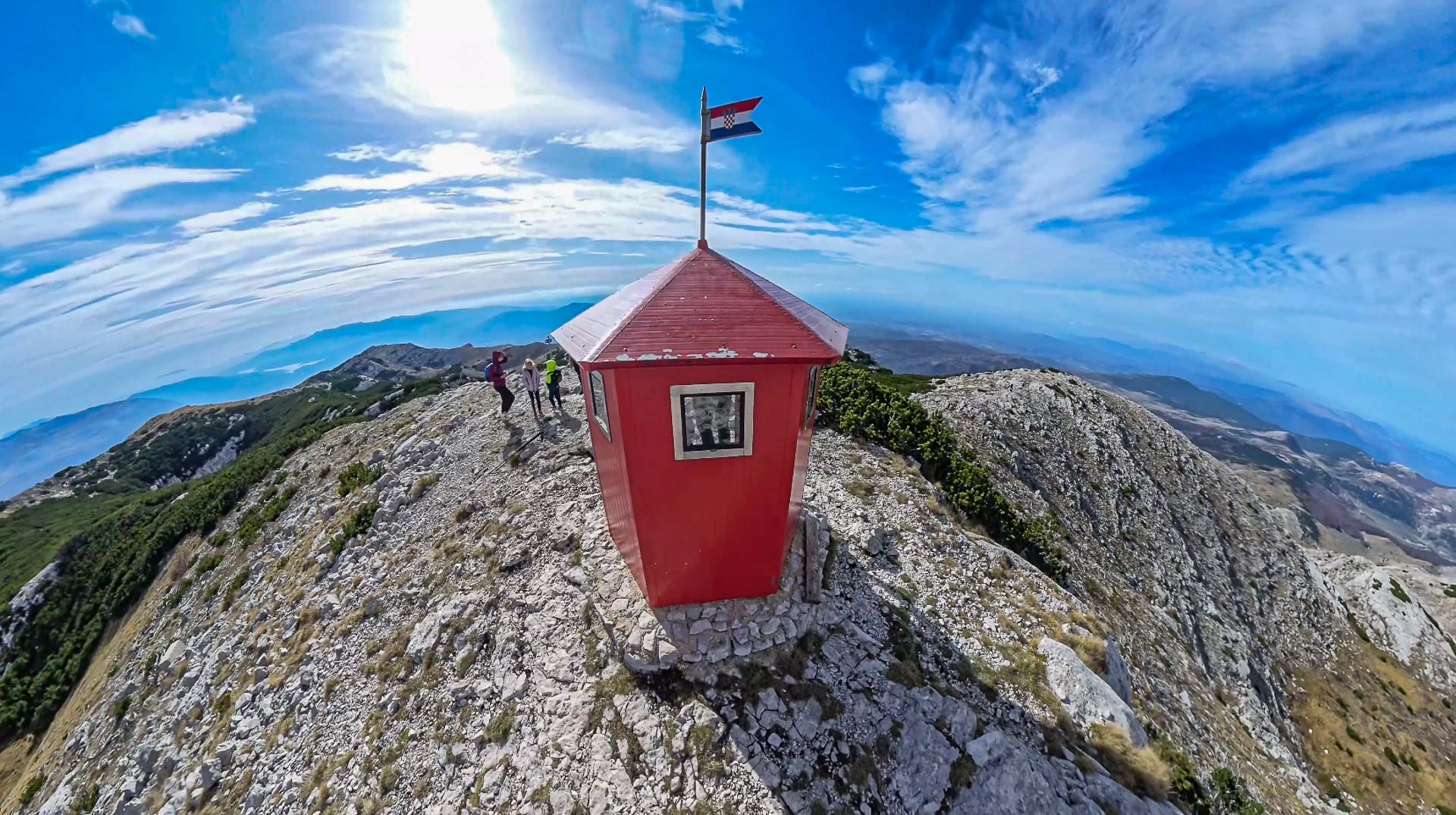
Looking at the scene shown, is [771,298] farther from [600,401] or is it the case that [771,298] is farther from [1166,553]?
[1166,553]

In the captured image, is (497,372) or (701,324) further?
(497,372)

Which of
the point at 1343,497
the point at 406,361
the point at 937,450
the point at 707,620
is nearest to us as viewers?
the point at 707,620

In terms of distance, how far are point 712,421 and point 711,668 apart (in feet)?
15.5

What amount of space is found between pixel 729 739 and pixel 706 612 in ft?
7.31

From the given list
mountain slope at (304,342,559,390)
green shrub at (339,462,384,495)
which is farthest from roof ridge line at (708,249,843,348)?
mountain slope at (304,342,559,390)

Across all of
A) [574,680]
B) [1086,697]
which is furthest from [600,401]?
[1086,697]

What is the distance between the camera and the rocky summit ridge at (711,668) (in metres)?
8.35

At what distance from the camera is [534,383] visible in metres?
18.4

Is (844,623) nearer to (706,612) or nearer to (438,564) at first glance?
(706,612)

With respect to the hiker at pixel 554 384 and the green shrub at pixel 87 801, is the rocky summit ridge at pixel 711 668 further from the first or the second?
the hiker at pixel 554 384

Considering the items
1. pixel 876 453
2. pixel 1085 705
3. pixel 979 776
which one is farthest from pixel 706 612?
pixel 876 453

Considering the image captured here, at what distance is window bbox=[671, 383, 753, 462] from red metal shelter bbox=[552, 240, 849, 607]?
0.02m

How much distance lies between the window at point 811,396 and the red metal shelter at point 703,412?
49mm

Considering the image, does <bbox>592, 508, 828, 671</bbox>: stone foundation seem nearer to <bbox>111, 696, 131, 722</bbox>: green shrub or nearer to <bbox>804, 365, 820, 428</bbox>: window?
<bbox>804, 365, 820, 428</bbox>: window
